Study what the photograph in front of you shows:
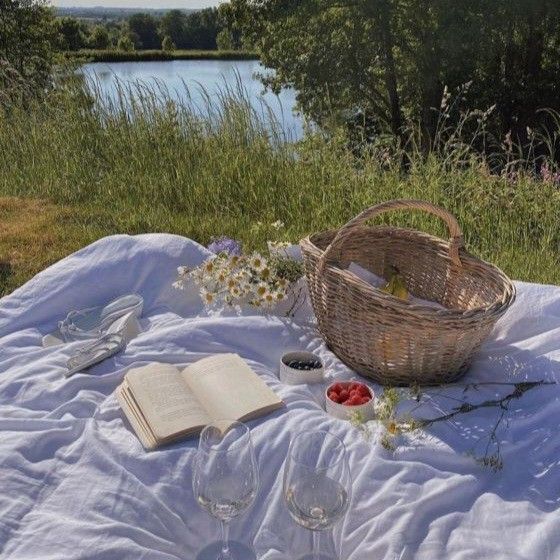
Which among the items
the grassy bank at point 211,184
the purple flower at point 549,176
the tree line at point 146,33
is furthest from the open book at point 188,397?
the tree line at point 146,33

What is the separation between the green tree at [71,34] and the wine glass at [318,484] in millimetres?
22465

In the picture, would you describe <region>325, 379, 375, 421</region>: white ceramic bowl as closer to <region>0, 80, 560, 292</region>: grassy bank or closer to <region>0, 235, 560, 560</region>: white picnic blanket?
<region>0, 235, 560, 560</region>: white picnic blanket

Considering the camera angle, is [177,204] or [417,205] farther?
[177,204]

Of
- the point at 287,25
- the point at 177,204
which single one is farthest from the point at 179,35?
the point at 177,204

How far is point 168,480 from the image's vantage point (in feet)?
5.41

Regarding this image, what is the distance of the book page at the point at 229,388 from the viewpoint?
1851 mm

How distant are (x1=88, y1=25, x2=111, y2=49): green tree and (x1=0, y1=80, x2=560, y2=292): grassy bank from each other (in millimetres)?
25117

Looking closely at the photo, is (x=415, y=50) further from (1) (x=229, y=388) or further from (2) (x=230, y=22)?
(1) (x=229, y=388)

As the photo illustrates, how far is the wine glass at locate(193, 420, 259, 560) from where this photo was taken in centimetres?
132

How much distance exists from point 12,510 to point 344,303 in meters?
1.05

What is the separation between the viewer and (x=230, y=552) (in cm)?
149

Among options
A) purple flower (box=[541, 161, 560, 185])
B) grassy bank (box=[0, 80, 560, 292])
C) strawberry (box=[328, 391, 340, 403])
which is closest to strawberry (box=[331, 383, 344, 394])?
strawberry (box=[328, 391, 340, 403])

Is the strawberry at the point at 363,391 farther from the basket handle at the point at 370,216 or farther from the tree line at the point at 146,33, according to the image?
the tree line at the point at 146,33

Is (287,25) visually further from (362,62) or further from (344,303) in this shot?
(344,303)
